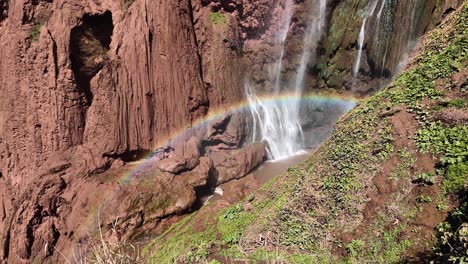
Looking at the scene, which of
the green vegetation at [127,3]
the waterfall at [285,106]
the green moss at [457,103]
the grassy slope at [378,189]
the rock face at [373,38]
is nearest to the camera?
the grassy slope at [378,189]

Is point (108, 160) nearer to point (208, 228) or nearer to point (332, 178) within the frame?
point (208, 228)

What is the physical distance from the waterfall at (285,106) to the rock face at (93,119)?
289 centimetres

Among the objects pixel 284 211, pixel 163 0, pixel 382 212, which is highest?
pixel 163 0

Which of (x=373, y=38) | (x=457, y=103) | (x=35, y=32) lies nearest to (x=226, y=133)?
(x=373, y=38)

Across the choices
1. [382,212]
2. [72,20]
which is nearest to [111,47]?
[72,20]

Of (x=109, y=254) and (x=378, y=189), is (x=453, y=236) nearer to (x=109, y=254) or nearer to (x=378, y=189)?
(x=378, y=189)

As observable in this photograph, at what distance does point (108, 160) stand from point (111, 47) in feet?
12.4

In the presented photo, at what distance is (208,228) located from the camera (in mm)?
8461

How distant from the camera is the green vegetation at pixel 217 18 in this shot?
15.2 m

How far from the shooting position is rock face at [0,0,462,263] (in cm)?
1075

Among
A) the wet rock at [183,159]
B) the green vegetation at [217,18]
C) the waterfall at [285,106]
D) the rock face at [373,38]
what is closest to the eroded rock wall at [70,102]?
the wet rock at [183,159]

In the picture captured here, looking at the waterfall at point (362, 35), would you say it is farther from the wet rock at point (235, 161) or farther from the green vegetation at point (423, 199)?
the green vegetation at point (423, 199)

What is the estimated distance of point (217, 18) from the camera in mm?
15359

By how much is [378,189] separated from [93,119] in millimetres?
9030
